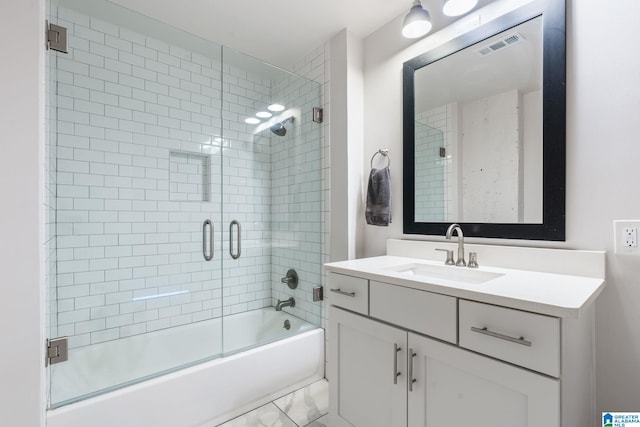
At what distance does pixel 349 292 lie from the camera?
1408 mm

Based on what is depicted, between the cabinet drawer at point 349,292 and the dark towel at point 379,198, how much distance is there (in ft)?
1.87

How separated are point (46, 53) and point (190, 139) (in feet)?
3.07

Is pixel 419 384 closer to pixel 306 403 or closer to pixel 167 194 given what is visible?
pixel 306 403

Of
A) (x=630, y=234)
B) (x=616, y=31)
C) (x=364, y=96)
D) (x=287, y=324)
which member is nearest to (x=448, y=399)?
(x=630, y=234)

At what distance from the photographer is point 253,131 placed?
2344mm

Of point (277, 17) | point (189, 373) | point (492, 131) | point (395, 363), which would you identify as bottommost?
point (189, 373)

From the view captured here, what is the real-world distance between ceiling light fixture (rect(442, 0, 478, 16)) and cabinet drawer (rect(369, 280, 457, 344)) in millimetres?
1398

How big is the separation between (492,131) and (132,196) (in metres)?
2.26

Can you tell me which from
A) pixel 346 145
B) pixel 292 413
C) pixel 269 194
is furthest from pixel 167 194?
pixel 292 413

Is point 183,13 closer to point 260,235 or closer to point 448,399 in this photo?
point 260,235

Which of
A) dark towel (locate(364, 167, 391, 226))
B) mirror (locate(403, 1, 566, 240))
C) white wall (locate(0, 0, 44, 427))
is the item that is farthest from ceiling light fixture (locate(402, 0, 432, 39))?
white wall (locate(0, 0, 44, 427))

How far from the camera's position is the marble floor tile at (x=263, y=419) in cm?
163

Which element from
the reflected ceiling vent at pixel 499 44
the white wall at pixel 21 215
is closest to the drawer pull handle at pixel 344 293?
the white wall at pixel 21 215

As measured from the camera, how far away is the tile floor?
164cm
